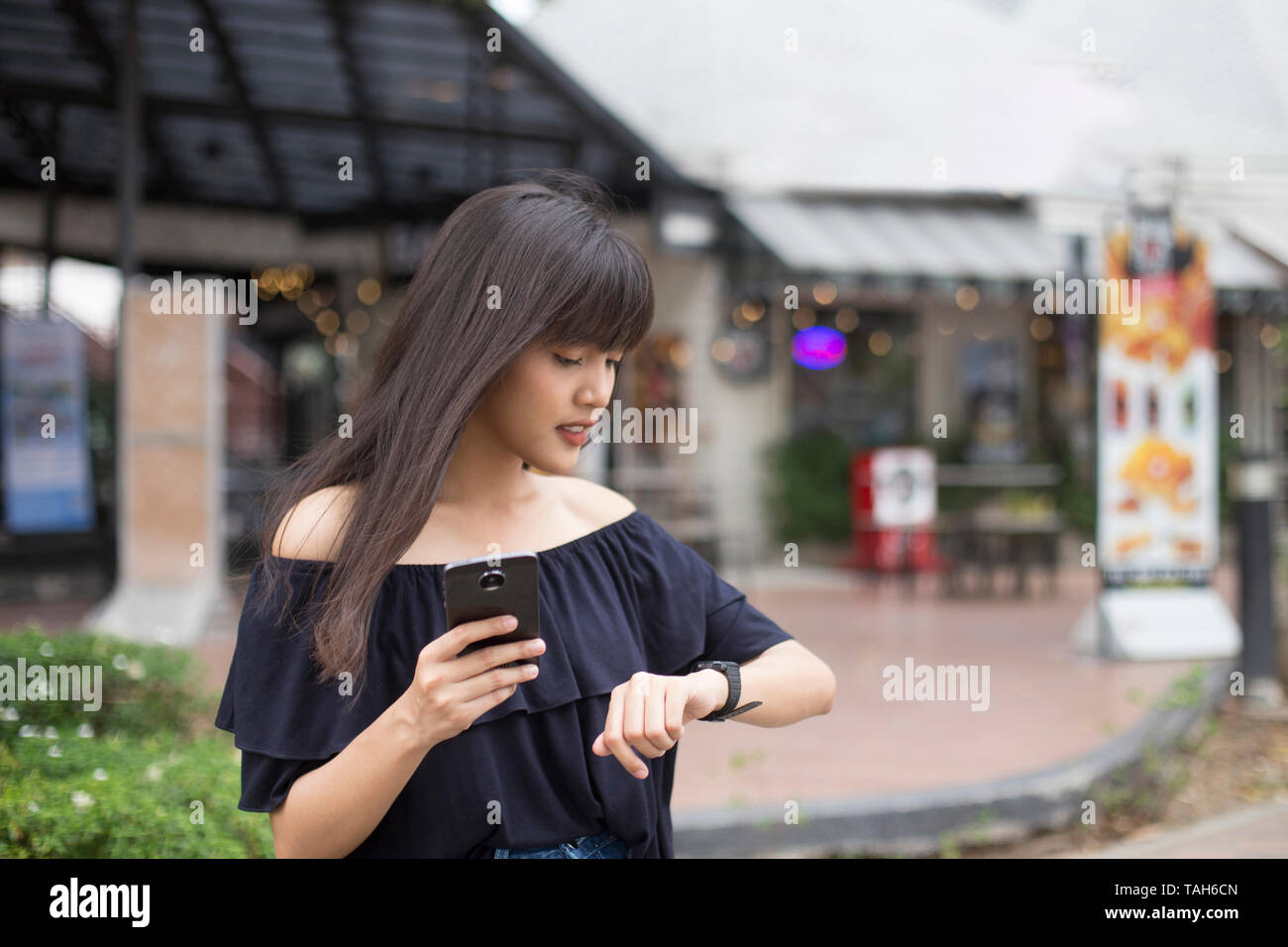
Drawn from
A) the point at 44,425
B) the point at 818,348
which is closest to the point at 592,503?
the point at 44,425

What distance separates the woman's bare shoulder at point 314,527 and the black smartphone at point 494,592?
0.26 m

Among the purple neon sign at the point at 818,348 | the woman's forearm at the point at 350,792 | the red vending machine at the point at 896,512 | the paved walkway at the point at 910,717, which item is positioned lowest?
the paved walkway at the point at 910,717

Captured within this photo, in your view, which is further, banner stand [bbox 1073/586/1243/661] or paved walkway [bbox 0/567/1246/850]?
banner stand [bbox 1073/586/1243/661]

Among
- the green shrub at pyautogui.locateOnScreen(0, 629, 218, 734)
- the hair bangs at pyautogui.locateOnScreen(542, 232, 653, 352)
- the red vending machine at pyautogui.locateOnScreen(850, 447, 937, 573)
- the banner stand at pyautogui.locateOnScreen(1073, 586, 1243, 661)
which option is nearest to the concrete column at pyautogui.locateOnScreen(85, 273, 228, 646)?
the green shrub at pyautogui.locateOnScreen(0, 629, 218, 734)

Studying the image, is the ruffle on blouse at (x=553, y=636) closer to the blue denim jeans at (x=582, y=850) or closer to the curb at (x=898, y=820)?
the blue denim jeans at (x=582, y=850)

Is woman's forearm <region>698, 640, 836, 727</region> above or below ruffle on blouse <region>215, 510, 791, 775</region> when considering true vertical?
below

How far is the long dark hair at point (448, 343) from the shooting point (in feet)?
4.25

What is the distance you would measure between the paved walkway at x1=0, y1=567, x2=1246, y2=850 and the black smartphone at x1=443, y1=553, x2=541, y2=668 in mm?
2512

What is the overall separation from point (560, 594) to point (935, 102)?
337 inches

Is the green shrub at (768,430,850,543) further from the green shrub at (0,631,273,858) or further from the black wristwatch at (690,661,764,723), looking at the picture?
the black wristwatch at (690,661,764,723)

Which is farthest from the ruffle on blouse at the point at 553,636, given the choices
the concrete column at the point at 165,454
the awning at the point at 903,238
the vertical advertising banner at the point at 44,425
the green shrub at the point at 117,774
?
the awning at the point at 903,238

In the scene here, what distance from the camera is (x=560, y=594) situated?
57.6 inches

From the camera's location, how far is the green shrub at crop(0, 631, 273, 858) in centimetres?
224

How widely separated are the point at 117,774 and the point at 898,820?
2.35 metres
